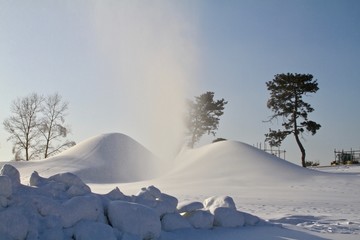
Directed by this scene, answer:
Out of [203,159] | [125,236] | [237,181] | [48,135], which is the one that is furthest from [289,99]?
[125,236]

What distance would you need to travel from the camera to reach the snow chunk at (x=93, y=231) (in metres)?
4.37

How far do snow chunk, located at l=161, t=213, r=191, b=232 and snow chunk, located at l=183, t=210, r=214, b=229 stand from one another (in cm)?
13

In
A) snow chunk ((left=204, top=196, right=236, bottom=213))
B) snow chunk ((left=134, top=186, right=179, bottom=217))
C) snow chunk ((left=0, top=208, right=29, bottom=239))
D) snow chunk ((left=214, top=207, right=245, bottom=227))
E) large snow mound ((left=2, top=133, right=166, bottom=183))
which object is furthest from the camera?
large snow mound ((left=2, top=133, right=166, bottom=183))

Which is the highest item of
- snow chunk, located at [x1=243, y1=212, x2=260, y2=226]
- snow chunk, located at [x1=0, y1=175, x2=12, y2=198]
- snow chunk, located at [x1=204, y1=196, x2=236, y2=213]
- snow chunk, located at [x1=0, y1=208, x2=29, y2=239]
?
snow chunk, located at [x1=0, y1=175, x2=12, y2=198]

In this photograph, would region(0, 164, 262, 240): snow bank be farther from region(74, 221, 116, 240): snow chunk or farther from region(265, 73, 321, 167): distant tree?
region(265, 73, 321, 167): distant tree

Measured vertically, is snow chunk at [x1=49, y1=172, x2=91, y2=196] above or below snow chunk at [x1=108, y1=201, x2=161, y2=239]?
above

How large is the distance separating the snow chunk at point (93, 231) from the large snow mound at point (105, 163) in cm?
1698

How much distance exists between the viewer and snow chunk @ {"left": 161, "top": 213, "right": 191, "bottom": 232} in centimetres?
545

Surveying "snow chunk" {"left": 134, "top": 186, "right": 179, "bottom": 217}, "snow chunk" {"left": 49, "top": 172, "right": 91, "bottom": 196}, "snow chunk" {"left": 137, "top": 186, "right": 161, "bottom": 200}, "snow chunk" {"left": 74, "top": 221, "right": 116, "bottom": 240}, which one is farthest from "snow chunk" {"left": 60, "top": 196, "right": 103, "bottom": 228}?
"snow chunk" {"left": 137, "top": 186, "right": 161, "bottom": 200}

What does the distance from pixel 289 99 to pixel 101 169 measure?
16.4 meters

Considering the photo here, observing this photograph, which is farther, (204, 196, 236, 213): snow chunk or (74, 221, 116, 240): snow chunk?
(204, 196, 236, 213): snow chunk

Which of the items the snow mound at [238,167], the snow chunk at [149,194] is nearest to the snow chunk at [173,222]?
the snow chunk at [149,194]

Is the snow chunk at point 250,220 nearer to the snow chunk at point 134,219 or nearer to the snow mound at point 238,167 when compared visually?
the snow chunk at point 134,219

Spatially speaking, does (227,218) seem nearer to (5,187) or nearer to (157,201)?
(157,201)
